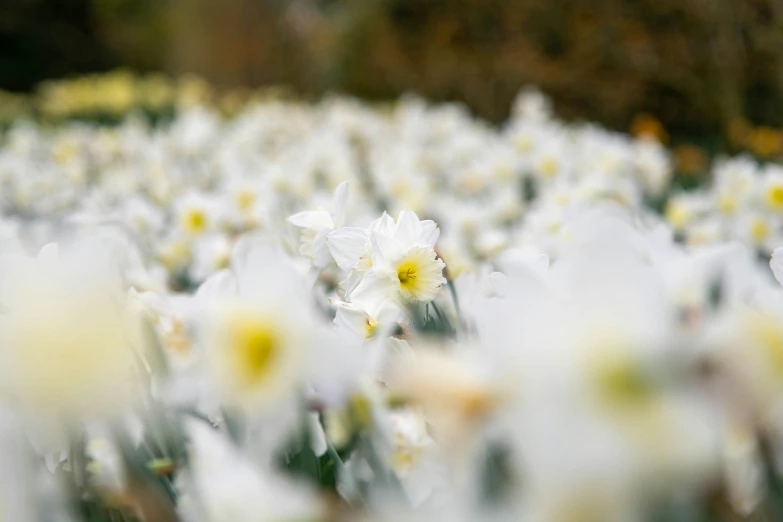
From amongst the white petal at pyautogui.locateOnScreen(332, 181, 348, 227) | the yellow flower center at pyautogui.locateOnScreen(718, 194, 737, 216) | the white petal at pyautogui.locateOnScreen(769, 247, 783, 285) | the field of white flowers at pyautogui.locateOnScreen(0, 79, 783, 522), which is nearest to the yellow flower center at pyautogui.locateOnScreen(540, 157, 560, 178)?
the yellow flower center at pyautogui.locateOnScreen(718, 194, 737, 216)

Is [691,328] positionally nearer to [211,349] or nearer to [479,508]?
[479,508]

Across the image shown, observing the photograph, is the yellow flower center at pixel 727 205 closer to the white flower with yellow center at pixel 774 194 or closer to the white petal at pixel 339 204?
the white flower with yellow center at pixel 774 194

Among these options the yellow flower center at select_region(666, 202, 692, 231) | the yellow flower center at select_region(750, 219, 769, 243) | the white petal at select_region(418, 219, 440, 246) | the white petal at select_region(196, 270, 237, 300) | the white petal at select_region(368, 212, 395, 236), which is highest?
the white petal at select_region(368, 212, 395, 236)

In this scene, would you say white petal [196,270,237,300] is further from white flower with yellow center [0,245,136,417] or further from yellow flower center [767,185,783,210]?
yellow flower center [767,185,783,210]

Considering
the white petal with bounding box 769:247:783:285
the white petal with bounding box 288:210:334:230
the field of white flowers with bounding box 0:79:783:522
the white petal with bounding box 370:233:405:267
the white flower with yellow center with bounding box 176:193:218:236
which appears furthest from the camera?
the white flower with yellow center with bounding box 176:193:218:236

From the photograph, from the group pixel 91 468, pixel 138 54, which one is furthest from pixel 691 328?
pixel 138 54

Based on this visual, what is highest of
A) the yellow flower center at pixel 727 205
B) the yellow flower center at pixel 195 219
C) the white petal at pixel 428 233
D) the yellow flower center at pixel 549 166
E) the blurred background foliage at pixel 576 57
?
the white petal at pixel 428 233

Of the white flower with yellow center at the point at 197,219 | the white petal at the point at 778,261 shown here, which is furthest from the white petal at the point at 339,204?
the white flower with yellow center at the point at 197,219

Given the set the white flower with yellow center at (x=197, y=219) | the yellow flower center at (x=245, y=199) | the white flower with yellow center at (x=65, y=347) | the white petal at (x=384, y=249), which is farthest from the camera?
the yellow flower center at (x=245, y=199)
